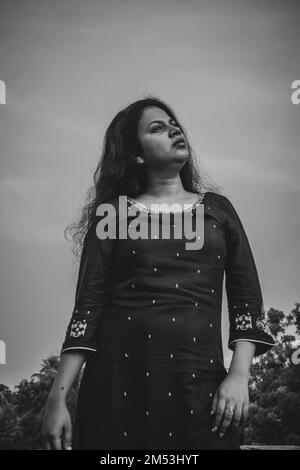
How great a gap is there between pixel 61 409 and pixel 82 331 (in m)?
0.20

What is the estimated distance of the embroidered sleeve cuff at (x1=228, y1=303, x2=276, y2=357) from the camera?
1.54m

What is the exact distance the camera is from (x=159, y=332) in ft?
5.02

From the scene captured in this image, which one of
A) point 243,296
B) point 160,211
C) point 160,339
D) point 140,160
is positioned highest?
point 140,160

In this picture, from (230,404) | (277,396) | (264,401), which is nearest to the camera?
(230,404)

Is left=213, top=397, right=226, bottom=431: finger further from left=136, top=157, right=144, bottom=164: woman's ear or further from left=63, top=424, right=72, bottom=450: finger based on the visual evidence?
left=136, top=157, right=144, bottom=164: woman's ear

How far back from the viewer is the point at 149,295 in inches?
61.2

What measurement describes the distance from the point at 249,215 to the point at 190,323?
2115mm

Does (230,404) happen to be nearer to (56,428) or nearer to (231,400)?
(231,400)

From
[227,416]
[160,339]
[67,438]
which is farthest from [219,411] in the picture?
[67,438]

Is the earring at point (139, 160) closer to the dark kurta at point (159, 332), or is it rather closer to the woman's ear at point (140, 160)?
the woman's ear at point (140, 160)

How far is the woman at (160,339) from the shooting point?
58.5 inches

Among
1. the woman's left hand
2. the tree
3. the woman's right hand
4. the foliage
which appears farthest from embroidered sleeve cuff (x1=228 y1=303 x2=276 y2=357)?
the tree

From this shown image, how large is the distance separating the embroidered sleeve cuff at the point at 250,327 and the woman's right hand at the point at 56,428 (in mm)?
454

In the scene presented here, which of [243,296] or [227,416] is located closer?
[227,416]
